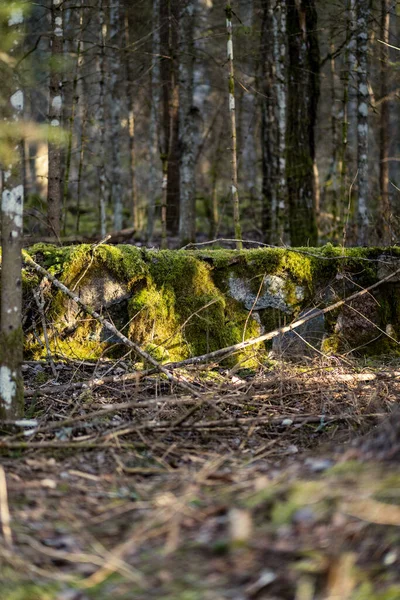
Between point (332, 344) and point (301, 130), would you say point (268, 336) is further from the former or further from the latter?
point (301, 130)

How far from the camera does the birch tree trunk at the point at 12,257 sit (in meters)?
4.22

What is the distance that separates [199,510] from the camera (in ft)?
9.87

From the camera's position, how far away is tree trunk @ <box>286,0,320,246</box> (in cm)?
1098

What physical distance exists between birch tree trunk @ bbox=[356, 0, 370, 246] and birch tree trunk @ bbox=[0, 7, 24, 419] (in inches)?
319

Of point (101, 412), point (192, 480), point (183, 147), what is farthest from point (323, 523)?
point (183, 147)

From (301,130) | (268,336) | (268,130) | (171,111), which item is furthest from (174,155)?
(268,336)

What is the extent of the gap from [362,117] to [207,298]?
6.56 meters

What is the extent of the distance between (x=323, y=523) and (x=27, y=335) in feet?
14.2

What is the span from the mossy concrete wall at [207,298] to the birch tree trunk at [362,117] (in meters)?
4.05

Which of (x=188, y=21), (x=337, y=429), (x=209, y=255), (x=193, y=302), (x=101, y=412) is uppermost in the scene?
(x=188, y=21)

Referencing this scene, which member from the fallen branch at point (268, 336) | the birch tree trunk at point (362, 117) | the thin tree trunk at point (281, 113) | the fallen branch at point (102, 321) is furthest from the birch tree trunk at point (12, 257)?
the birch tree trunk at point (362, 117)

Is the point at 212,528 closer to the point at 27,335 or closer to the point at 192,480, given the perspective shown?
the point at 192,480

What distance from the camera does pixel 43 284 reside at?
6.25 meters

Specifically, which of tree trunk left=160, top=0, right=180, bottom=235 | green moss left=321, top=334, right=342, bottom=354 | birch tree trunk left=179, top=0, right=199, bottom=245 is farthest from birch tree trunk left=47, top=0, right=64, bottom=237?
green moss left=321, top=334, right=342, bottom=354
